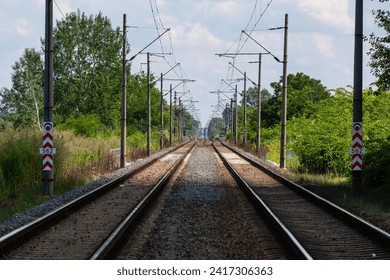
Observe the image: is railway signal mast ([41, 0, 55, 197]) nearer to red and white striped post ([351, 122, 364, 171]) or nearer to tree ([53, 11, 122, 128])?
red and white striped post ([351, 122, 364, 171])

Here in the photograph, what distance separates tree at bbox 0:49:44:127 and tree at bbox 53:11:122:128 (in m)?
10.3

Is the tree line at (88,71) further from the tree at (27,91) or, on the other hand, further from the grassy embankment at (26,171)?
the grassy embankment at (26,171)

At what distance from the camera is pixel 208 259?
9219 mm

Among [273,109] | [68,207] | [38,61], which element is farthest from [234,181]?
[38,61]

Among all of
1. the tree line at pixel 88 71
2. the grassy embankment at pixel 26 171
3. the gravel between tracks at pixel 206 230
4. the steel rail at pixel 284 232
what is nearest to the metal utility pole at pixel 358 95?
the steel rail at pixel 284 232

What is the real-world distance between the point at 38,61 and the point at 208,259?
302 ft

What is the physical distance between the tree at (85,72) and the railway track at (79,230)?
183 feet

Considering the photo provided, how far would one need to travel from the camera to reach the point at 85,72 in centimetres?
7425

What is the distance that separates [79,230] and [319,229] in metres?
4.64

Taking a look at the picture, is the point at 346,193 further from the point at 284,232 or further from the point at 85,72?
the point at 85,72

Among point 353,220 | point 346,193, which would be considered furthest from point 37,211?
point 346,193

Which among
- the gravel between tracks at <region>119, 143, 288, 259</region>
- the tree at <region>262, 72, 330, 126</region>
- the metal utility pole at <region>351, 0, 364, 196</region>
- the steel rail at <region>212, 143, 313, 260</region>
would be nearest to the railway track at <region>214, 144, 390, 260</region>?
the steel rail at <region>212, 143, 313, 260</region>
